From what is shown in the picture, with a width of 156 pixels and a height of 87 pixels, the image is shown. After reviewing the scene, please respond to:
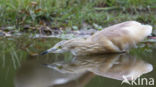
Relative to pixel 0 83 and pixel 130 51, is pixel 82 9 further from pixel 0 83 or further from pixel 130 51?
pixel 0 83

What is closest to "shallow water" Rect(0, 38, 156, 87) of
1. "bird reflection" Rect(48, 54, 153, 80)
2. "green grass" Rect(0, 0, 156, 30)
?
"bird reflection" Rect(48, 54, 153, 80)

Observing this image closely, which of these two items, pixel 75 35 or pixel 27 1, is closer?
pixel 75 35

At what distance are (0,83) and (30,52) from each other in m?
1.50

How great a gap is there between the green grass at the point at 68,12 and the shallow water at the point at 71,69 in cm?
205

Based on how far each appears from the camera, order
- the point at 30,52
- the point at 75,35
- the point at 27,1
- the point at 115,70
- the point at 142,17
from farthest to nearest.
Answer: the point at 142,17 → the point at 27,1 → the point at 75,35 → the point at 30,52 → the point at 115,70

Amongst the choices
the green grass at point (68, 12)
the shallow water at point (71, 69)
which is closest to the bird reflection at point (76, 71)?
the shallow water at point (71, 69)

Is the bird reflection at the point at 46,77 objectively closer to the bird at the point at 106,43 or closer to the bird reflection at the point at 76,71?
the bird reflection at the point at 76,71

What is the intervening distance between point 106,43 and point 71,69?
938mm

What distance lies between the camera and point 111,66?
3059 millimetres

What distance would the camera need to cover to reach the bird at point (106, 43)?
3826mm

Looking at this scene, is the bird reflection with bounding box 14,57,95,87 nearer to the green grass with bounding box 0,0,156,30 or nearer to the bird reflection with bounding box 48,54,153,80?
the bird reflection with bounding box 48,54,153,80

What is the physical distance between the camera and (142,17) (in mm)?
6902

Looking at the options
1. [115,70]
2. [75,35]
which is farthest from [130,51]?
[75,35]

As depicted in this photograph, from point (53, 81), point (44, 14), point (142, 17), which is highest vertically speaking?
point (53, 81)
